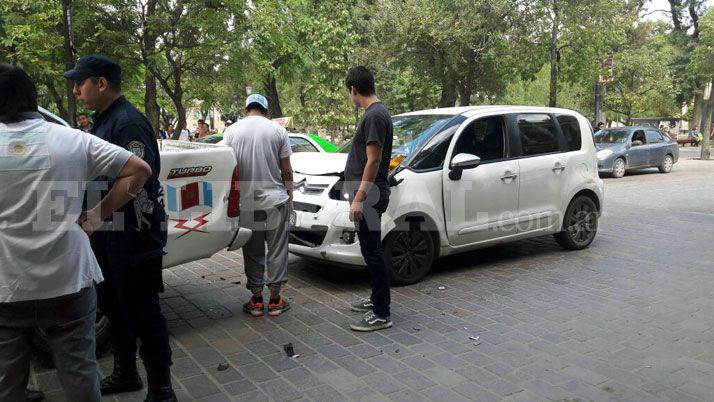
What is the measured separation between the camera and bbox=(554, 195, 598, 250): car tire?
6.91 meters

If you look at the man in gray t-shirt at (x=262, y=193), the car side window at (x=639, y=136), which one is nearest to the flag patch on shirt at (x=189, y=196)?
the man in gray t-shirt at (x=262, y=193)

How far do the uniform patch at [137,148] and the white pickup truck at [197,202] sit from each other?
851 mm

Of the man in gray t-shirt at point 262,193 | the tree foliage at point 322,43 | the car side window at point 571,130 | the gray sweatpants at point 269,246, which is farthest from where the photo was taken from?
the tree foliage at point 322,43

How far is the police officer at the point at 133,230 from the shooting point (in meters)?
2.96

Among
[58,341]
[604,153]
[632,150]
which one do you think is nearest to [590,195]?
[58,341]

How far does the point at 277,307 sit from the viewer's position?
478 centimetres

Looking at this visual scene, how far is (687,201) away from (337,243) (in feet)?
30.9

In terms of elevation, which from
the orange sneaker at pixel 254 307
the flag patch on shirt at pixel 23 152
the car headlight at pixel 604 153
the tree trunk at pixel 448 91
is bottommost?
the orange sneaker at pixel 254 307

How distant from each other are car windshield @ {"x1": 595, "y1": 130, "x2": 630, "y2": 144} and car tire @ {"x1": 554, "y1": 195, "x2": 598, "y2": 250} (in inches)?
464

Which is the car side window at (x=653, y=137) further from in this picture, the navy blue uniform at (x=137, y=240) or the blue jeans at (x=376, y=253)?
the navy blue uniform at (x=137, y=240)

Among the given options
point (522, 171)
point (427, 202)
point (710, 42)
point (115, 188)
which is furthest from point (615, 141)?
point (115, 188)

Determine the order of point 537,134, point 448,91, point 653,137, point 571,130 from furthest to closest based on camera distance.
A: point 448,91 → point 653,137 → point 571,130 → point 537,134

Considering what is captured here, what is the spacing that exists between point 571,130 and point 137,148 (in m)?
5.55

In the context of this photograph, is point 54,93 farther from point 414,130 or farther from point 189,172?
point 189,172
